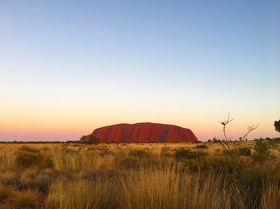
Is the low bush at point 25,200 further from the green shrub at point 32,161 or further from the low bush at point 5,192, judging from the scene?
the green shrub at point 32,161

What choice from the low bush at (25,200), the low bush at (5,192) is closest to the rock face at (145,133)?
the low bush at (5,192)

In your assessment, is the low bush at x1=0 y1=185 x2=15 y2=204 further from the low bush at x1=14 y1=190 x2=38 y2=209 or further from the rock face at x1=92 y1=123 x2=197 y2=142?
the rock face at x1=92 y1=123 x2=197 y2=142

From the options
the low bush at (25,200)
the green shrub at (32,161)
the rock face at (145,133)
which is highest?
the rock face at (145,133)

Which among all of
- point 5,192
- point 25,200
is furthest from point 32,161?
point 25,200

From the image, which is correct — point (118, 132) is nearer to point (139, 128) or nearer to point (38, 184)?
point (139, 128)

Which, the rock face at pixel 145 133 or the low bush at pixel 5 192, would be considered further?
the rock face at pixel 145 133

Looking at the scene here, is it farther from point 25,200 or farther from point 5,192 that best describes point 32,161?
point 25,200

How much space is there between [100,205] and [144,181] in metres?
1.06

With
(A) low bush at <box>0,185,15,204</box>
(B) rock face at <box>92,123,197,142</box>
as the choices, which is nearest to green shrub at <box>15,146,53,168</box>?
(A) low bush at <box>0,185,15,204</box>

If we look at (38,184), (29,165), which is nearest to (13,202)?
(38,184)

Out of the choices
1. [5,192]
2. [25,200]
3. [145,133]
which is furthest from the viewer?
[145,133]

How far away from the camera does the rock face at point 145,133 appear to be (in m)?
155

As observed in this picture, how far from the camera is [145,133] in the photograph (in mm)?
161750

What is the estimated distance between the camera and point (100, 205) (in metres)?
5.94
